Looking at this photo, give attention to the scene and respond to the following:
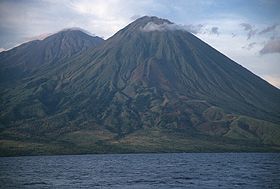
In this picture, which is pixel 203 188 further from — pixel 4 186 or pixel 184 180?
pixel 4 186

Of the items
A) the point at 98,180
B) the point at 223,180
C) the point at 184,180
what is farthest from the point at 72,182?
the point at 223,180

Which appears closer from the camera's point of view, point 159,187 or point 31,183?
point 159,187

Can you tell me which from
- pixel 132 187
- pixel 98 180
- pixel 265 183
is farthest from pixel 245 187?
pixel 98 180

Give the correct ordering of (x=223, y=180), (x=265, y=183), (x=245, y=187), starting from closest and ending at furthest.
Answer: (x=245, y=187) < (x=265, y=183) < (x=223, y=180)

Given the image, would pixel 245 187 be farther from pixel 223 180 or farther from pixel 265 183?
pixel 223 180

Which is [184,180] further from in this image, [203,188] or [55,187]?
[55,187]

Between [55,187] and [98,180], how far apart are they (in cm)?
1838

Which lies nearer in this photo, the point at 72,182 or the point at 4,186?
the point at 4,186

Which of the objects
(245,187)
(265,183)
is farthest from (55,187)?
(265,183)

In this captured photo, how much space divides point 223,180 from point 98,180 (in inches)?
1265

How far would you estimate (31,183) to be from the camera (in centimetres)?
10419

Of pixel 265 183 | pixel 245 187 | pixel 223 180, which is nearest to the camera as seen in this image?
pixel 245 187

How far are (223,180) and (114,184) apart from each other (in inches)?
1117

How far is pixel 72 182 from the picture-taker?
348 ft
